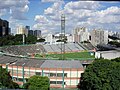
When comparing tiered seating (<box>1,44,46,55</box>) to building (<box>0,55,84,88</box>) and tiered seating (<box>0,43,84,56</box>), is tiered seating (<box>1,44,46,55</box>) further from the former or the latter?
building (<box>0,55,84,88</box>)

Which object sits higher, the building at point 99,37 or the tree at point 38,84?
the building at point 99,37

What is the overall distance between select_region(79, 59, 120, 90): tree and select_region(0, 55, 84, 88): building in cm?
101

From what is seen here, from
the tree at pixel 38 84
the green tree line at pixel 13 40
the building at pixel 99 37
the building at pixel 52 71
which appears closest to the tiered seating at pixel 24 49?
the green tree line at pixel 13 40

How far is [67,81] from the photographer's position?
565 centimetres

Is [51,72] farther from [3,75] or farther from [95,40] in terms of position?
[95,40]

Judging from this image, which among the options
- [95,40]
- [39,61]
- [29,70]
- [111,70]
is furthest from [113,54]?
[95,40]

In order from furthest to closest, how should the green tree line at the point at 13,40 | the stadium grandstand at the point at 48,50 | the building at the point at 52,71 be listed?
the green tree line at the point at 13,40 < the stadium grandstand at the point at 48,50 < the building at the point at 52,71

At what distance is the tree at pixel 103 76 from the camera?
4.15m

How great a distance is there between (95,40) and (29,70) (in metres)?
14.0

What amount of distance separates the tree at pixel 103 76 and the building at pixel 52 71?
3.31 feet

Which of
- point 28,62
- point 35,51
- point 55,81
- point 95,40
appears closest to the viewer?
point 55,81

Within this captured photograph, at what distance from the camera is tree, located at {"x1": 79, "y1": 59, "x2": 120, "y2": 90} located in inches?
163

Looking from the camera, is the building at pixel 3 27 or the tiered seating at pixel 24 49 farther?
the building at pixel 3 27

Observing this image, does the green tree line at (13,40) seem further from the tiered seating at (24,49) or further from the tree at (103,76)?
the tree at (103,76)
